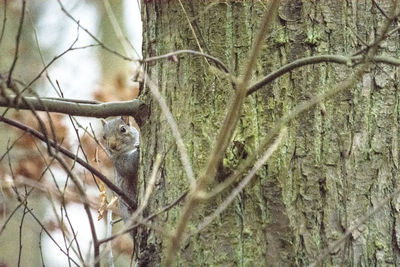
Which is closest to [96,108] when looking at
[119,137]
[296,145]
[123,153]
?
[296,145]

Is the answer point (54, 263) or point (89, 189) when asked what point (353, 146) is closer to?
point (89, 189)

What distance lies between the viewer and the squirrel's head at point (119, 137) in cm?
445

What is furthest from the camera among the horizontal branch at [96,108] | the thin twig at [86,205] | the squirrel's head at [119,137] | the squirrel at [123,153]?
the squirrel's head at [119,137]

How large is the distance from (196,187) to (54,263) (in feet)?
18.3

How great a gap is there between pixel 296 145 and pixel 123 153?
1.74 meters


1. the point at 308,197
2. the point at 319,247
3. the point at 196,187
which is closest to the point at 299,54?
the point at 308,197

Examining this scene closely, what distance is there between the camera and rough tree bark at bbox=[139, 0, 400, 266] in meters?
2.76

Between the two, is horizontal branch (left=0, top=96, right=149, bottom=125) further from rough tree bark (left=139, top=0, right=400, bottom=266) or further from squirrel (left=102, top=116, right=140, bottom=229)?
squirrel (left=102, top=116, right=140, bottom=229)

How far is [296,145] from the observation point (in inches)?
111

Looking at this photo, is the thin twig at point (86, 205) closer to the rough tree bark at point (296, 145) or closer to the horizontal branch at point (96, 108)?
the rough tree bark at point (296, 145)

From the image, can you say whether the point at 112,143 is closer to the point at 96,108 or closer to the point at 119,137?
the point at 119,137

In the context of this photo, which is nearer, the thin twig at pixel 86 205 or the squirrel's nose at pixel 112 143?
the thin twig at pixel 86 205

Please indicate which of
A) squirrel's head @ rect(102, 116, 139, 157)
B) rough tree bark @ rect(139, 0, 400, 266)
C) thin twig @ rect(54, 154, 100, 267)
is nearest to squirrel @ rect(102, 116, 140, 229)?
squirrel's head @ rect(102, 116, 139, 157)

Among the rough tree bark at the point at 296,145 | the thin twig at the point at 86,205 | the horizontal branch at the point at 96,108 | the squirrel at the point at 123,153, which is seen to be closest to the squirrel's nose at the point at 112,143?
the squirrel at the point at 123,153
